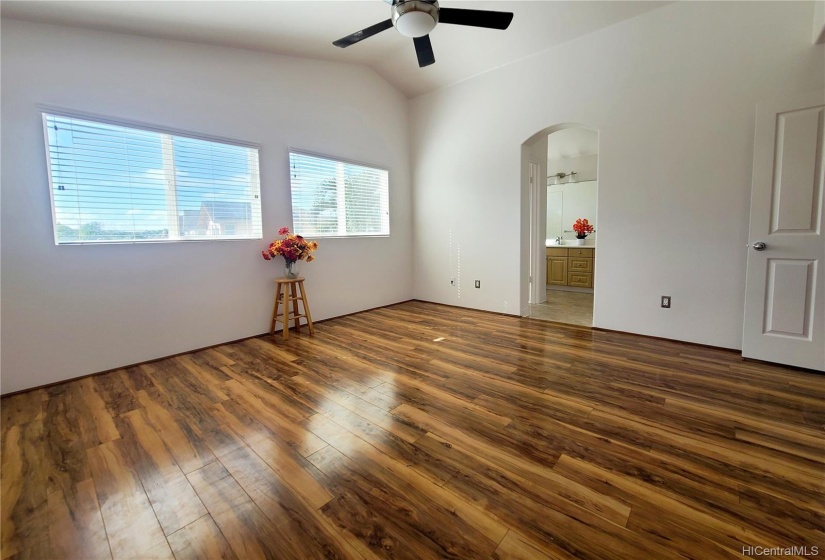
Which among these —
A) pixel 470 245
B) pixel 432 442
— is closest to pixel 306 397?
pixel 432 442

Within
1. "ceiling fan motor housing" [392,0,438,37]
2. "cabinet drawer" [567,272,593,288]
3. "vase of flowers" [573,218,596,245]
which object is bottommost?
"cabinet drawer" [567,272,593,288]

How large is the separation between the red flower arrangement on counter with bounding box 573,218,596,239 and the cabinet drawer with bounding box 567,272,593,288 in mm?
824

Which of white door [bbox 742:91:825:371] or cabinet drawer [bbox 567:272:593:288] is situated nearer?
white door [bbox 742:91:825:371]

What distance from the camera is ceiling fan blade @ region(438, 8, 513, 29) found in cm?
236

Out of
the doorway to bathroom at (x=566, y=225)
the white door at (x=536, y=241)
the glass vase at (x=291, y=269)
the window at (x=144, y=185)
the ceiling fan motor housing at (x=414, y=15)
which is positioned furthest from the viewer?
the doorway to bathroom at (x=566, y=225)

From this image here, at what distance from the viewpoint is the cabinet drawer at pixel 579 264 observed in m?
6.31

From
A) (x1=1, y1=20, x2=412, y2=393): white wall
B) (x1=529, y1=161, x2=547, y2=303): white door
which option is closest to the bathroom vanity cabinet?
(x1=529, y1=161, x2=547, y2=303): white door

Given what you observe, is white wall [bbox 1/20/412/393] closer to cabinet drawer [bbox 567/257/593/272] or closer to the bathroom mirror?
cabinet drawer [bbox 567/257/593/272]

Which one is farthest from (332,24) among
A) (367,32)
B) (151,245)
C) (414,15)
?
(151,245)

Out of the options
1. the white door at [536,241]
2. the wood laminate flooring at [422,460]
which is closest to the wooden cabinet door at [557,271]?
Answer: the white door at [536,241]

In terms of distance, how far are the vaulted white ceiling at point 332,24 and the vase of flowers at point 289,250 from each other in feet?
6.40

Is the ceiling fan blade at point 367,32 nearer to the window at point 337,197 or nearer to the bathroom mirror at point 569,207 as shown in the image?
the window at point 337,197

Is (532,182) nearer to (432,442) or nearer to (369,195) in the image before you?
(369,195)

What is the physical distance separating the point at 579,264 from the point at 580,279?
28 centimetres
